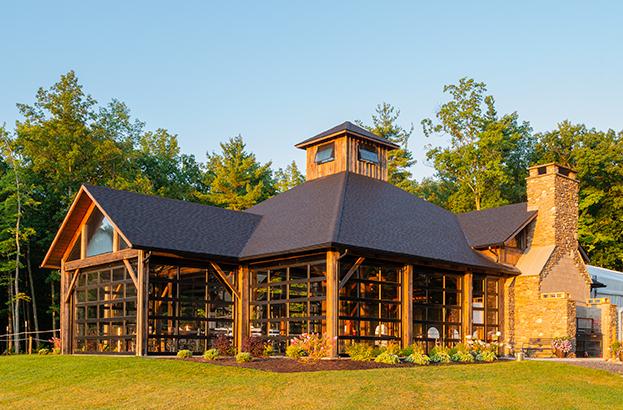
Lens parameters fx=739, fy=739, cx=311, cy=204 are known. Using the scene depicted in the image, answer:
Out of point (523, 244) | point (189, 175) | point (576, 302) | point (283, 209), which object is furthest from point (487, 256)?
point (189, 175)

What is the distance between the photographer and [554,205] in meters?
29.1

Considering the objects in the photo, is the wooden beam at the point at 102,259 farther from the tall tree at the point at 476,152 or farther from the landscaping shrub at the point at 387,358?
the tall tree at the point at 476,152

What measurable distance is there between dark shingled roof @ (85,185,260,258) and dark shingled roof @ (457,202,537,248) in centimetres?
875

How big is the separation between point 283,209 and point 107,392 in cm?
1262

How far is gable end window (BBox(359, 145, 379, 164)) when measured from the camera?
1154 inches

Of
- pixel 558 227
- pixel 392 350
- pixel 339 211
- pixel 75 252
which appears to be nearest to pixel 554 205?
pixel 558 227

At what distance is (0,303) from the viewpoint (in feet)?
132

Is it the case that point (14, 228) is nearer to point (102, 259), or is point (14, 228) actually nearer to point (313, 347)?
point (102, 259)

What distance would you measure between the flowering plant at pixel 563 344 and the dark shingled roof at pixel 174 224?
11.7 meters

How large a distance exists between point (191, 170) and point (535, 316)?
3383 centimetres

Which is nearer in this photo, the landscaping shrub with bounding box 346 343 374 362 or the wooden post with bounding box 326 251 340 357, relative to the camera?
the landscaping shrub with bounding box 346 343 374 362

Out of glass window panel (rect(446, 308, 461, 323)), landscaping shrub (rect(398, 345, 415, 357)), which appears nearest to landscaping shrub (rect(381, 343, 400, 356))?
landscaping shrub (rect(398, 345, 415, 357))

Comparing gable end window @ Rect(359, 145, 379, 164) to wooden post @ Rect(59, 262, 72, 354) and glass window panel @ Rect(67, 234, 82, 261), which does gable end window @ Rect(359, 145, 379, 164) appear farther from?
wooden post @ Rect(59, 262, 72, 354)

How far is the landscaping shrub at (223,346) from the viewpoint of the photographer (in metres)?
22.5
